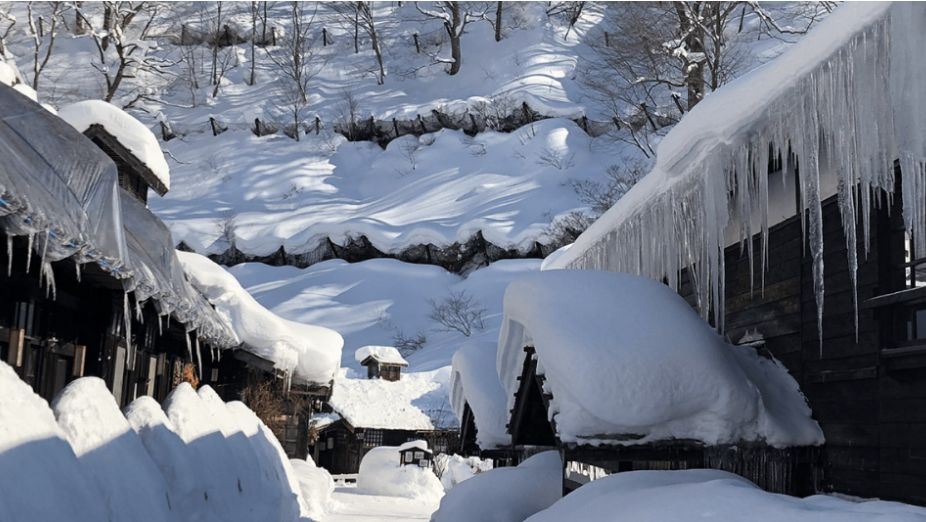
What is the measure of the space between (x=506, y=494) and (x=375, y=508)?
1181 cm

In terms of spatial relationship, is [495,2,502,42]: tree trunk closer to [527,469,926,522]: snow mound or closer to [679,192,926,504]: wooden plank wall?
[679,192,926,504]: wooden plank wall

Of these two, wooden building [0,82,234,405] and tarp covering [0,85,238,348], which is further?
wooden building [0,82,234,405]

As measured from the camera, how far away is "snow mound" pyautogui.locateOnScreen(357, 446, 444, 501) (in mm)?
23422

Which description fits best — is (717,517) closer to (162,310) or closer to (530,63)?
(162,310)

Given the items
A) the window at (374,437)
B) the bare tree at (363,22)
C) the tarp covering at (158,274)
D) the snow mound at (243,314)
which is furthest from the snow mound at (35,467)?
the bare tree at (363,22)

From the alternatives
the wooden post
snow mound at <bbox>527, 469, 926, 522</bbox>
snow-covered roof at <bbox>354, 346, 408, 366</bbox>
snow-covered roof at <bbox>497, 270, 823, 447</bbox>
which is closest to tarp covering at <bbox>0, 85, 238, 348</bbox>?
the wooden post

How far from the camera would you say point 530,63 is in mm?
48906

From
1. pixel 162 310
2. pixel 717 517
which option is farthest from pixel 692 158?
pixel 162 310

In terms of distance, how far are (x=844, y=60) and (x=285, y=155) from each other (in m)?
43.0

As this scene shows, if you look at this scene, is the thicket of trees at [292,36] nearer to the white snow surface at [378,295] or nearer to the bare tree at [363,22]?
the bare tree at [363,22]

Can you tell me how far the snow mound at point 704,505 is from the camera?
3238mm

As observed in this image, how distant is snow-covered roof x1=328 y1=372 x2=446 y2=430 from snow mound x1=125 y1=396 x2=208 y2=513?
A: 68.9 feet

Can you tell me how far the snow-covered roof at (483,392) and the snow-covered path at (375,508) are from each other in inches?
164

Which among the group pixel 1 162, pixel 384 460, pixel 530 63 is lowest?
pixel 384 460
